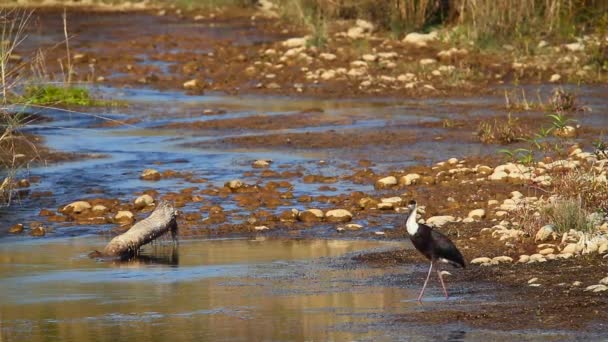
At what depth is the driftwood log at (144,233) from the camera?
11.4 metres

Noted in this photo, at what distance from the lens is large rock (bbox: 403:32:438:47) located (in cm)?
2575

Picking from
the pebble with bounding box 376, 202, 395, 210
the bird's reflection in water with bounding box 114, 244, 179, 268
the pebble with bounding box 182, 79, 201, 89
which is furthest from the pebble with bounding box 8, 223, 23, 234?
the pebble with bounding box 182, 79, 201, 89

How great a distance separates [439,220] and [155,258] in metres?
2.66

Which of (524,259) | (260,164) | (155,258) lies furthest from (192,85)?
(524,259)

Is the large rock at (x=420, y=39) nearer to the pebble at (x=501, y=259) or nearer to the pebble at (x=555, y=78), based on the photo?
the pebble at (x=555, y=78)

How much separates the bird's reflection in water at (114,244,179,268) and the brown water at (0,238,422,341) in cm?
1

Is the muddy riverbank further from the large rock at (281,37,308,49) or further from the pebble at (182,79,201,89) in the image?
the large rock at (281,37,308,49)

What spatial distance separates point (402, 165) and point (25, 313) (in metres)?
7.26

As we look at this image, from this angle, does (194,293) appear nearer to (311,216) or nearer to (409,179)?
(311,216)

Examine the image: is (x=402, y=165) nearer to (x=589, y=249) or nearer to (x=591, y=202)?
(x=591, y=202)

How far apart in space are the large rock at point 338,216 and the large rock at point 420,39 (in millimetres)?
13141

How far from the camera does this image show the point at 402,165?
619 inches

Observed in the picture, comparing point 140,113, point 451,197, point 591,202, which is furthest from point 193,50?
point 591,202

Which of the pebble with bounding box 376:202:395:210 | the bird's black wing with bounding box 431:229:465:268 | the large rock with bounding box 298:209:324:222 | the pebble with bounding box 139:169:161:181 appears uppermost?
the bird's black wing with bounding box 431:229:465:268
